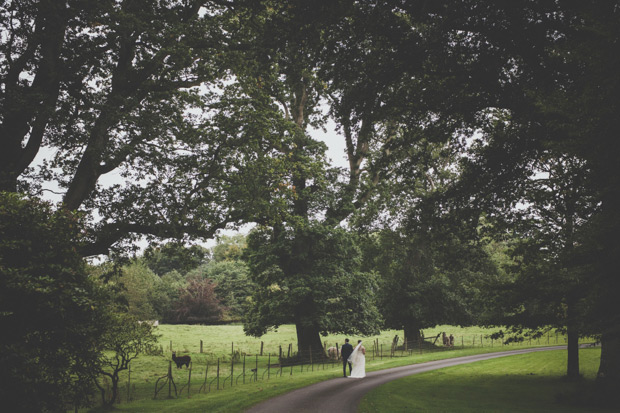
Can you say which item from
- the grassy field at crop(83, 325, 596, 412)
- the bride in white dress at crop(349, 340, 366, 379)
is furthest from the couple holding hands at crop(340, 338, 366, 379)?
the grassy field at crop(83, 325, 596, 412)

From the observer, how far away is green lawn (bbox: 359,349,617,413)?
41.5ft

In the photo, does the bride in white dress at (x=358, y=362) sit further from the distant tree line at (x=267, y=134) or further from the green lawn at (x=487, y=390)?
the distant tree line at (x=267, y=134)

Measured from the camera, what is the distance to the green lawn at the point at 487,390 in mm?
12664

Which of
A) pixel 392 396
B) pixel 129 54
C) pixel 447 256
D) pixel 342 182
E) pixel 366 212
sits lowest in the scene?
pixel 392 396

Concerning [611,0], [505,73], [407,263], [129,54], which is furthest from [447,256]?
[407,263]

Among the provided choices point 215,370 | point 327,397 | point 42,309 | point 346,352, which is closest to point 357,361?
point 346,352

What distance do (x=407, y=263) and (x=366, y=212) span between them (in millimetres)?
12595

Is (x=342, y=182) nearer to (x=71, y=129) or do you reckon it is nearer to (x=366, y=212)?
(x=366, y=212)

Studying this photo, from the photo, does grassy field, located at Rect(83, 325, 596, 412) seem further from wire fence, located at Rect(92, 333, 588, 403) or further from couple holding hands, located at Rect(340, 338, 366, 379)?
couple holding hands, located at Rect(340, 338, 366, 379)

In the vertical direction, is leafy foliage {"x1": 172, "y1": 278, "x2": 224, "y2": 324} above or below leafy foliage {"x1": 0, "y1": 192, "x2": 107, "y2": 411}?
below

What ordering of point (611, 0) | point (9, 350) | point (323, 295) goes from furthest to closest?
point (323, 295)
point (611, 0)
point (9, 350)

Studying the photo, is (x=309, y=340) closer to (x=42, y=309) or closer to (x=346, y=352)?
(x=346, y=352)

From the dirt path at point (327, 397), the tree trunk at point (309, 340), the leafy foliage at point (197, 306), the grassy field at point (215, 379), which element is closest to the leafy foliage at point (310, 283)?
the tree trunk at point (309, 340)

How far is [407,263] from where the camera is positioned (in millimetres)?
38625
